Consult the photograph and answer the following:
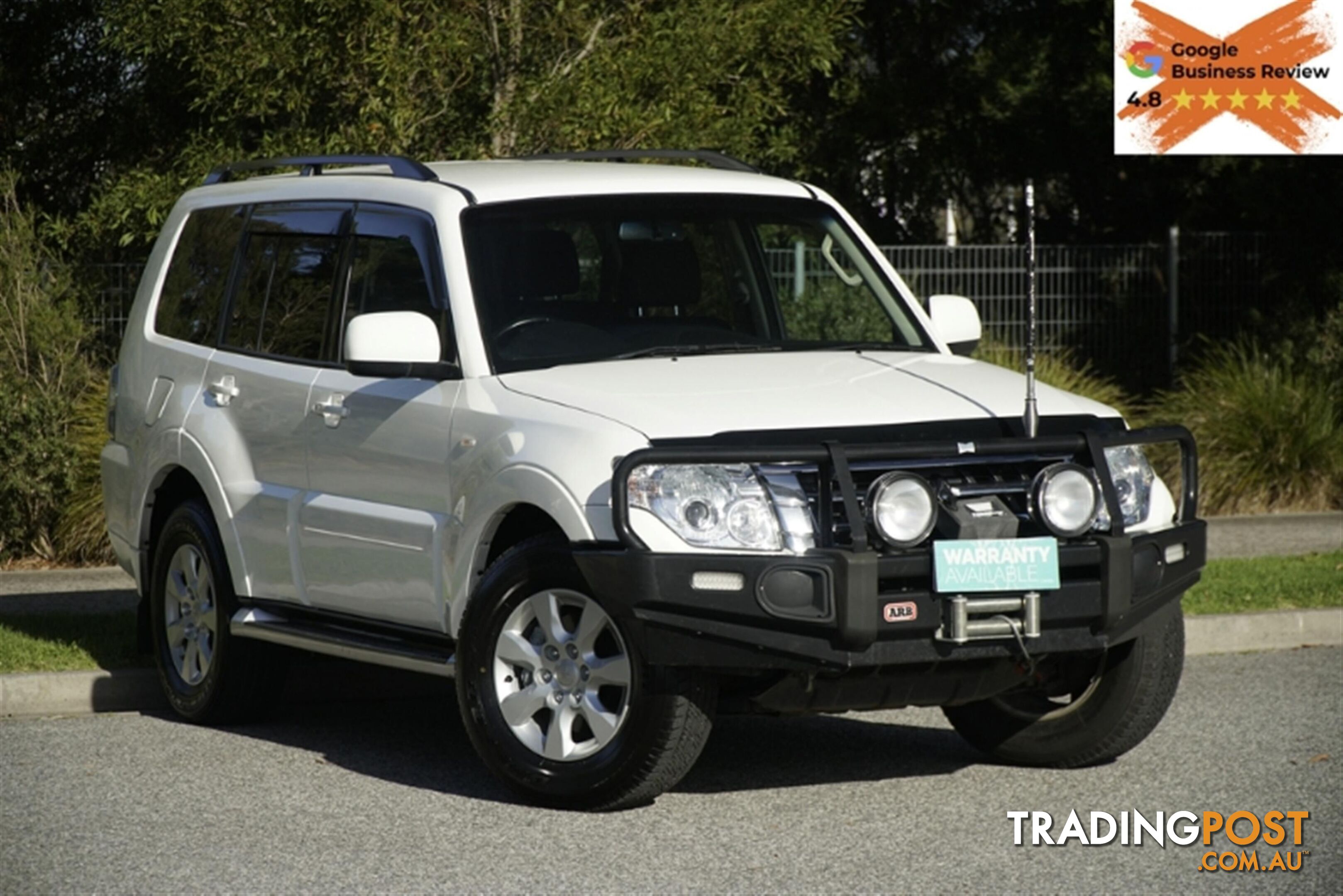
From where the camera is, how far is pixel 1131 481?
7090 millimetres

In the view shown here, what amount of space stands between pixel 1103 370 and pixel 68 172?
9420 mm

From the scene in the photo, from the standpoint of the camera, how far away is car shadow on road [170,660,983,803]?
24.7 ft

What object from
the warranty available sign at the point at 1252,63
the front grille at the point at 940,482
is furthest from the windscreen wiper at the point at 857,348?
the warranty available sign at the point at 1252,63

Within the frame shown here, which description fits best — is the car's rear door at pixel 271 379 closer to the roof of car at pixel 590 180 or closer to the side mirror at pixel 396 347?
the roof of car at pixel 590 180

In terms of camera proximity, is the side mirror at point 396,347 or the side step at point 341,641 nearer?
the side mirror at point 396,347

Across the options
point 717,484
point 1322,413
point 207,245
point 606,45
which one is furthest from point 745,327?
point 1322,413

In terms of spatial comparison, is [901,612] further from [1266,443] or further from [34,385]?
[1266,443]

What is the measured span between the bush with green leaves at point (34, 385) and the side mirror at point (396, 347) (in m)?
7.30

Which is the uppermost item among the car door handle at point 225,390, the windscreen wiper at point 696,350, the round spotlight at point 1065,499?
the windscreen wiper at point 696,350

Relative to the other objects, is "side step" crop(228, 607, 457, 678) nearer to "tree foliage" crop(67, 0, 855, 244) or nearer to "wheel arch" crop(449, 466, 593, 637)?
"wheel arch" crop(449, 466, 593, 637)

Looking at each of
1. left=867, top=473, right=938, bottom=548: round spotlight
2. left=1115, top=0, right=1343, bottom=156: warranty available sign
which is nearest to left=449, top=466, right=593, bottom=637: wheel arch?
left=867, top=473, right=938, bottom=548: round spotlight

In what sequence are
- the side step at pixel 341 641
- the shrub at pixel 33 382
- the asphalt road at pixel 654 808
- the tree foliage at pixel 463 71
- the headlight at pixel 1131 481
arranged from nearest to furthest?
the asphalt road at pixel 654 808, the headlight at pixel 1131 481, the side step at pixel 341 641, the tree foliage at pixel 463 71, the shrub at pixel 33 382

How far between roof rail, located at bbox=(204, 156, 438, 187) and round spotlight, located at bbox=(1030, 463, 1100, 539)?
2.62 metres

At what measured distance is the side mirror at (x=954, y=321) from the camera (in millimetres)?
A: 8094
